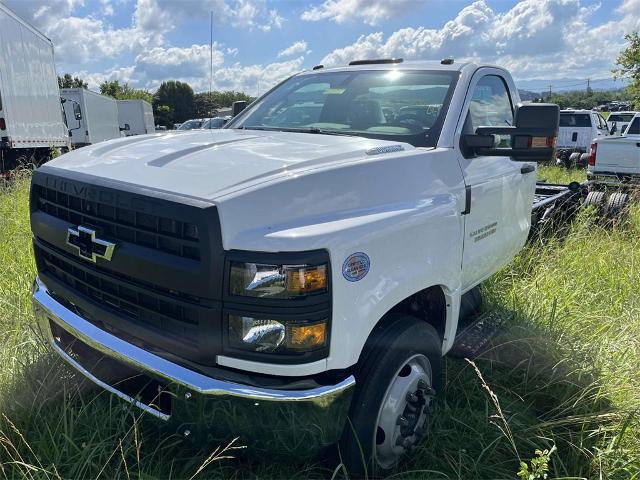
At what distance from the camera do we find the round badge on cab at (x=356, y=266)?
1930 millimetres

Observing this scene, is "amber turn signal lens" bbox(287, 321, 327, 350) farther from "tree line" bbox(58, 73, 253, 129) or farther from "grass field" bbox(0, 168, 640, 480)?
"tree line" bbox(58, 73, 253, 129)

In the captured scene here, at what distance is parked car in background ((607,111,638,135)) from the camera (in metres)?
19.1

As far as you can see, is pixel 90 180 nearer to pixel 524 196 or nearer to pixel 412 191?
pixel 412 191

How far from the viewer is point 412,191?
2457 mm

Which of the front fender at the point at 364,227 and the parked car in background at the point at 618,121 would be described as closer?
the front fender at the point at 364,227

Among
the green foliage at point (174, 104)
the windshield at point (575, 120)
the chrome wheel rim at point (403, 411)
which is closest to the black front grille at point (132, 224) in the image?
the chrome wheel rim at point (403, 411)

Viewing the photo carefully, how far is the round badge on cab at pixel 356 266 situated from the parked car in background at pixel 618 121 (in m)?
19.7

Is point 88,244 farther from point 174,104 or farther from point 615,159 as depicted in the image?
point 174,104

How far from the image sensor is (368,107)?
324 centimetres

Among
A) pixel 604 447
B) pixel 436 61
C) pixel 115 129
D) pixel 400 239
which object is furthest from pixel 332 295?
pixel 115 129

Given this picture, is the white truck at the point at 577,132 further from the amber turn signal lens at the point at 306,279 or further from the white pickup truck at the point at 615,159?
the amber turn signal lens at the point at 306,279

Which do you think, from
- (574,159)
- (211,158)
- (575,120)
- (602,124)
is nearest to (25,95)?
A: (211,158)

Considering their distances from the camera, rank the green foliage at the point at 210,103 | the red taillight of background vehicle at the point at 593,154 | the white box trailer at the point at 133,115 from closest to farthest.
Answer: the green foliage at the point at 210,103
the red taillight of background vehicle at the point at 593,154
the white box trailer at the point at 133,115

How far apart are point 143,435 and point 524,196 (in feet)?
9.66
